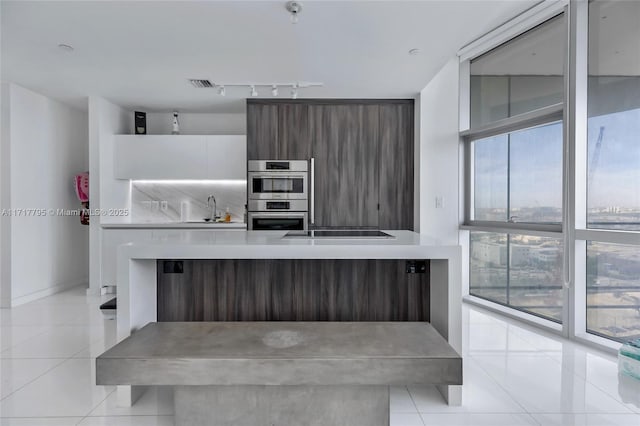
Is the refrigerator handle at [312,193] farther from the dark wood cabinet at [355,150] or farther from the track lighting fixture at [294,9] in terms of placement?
the track lighting fixture at [294,9]

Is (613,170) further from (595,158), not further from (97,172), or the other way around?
(97,172)

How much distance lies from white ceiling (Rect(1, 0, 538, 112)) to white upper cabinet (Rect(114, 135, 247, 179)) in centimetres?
65

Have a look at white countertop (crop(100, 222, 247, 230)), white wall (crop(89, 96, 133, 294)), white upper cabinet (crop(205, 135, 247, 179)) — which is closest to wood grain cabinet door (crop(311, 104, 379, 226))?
white upper cabinet (crop(205, 135, 247, 179))

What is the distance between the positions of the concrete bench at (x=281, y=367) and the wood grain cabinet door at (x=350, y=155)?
8.23 feet

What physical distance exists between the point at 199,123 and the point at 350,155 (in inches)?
84.0

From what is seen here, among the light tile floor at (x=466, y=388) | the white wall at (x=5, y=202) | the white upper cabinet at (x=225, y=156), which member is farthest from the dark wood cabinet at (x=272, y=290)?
the white wall at (x=5, y=202)

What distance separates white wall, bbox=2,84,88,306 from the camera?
13.2ft

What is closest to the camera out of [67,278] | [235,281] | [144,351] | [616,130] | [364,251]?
[144,351]

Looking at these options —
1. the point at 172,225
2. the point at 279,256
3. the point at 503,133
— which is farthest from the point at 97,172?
the point at 503,133

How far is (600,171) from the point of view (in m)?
2.91

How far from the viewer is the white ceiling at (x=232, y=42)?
95.9 inches

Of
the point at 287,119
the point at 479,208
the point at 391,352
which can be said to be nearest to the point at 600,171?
the point at 479,208

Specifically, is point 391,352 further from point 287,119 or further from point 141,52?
point 287,119

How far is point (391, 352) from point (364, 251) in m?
0.49
